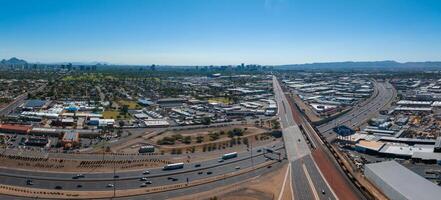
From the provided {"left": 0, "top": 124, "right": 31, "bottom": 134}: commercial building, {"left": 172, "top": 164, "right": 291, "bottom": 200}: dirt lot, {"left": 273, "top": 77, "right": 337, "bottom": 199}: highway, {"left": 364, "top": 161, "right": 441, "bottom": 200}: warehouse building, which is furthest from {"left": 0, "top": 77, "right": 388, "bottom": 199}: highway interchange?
{"left": 0, "top": 124, "right": 31, "bottom": 134}: commercial building

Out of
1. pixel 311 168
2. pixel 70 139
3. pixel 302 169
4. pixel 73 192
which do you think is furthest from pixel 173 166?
pixel 70 139

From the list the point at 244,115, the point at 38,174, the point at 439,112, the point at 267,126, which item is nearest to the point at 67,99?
the point at 244,115

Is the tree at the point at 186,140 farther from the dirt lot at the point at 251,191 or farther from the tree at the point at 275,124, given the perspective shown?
the dirt lot at the point at 251,191

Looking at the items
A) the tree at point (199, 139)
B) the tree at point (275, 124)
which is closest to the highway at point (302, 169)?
the tree at point (275, 124)

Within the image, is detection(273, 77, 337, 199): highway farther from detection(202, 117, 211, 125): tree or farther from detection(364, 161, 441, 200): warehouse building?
detection(202, 117, 211, 125): tree

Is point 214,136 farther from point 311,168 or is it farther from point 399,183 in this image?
point 399,183

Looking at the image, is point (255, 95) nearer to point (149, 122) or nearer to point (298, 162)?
point (149, 122)
